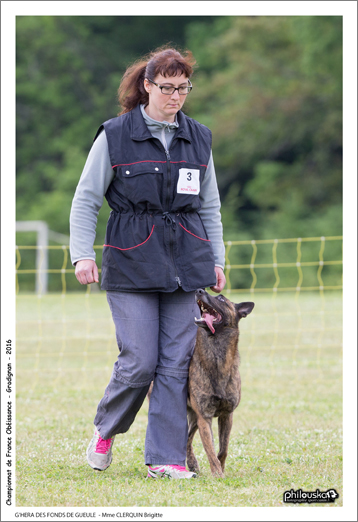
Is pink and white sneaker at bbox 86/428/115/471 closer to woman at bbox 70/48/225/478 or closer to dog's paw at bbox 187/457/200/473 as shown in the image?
woman at bbox 70/48/225/478

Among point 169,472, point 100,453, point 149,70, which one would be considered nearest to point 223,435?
point 169,472

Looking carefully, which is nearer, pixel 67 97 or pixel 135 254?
pixel 135 254

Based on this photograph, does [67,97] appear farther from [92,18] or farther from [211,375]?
[211,375]

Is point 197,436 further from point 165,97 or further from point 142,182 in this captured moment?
point 165,97

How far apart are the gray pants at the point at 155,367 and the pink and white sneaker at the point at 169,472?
3 cm

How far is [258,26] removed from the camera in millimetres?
21562

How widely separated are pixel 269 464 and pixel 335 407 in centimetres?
204

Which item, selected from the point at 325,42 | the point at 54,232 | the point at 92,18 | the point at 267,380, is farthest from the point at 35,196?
the point at 267,380

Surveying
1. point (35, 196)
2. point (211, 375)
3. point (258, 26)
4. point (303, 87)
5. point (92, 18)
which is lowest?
point (211, 375)

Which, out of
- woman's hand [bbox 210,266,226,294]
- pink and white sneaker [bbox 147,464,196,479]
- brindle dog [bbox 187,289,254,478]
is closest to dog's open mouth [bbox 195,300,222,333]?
brindle dog [bbox 187,289,254,478]

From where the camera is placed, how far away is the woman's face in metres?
3.19

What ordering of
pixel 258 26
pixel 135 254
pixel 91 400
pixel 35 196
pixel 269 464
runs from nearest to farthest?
pixel 135 254, pixel 269 464, pixel 91 400, pixel 258 26, pixel 35 196

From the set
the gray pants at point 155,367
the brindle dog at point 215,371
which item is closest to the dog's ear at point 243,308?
the brindle dog at point 215,371

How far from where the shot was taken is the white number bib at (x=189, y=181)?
3264 millimetres
